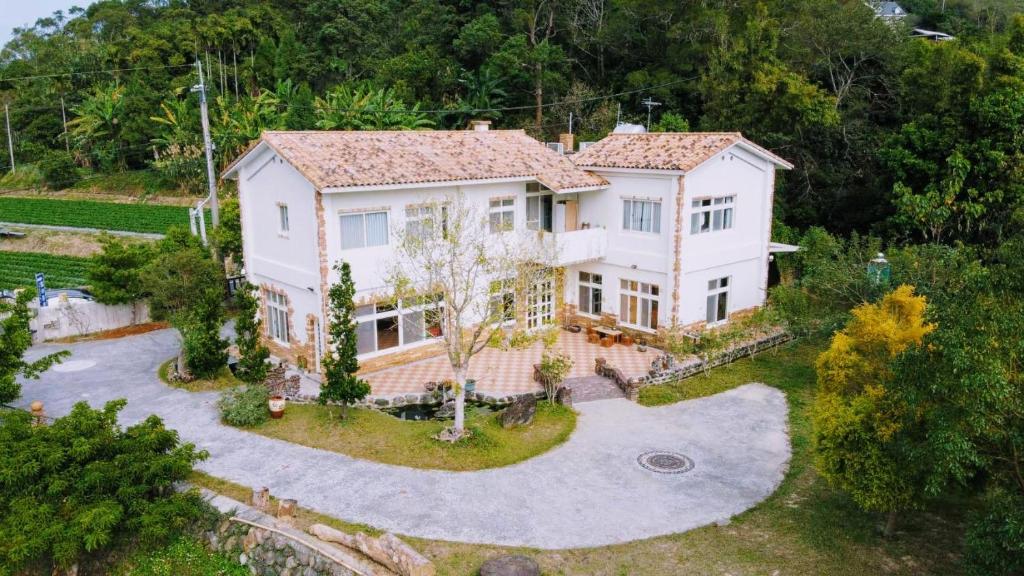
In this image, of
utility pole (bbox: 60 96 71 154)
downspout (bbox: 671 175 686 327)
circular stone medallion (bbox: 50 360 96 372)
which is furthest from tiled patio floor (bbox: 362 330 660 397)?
utility pole (bbox: 60 96 71 154)

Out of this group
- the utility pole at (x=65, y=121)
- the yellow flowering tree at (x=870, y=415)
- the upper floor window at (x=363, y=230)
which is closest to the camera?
the yellow flowering tree at (x=870, y=415)

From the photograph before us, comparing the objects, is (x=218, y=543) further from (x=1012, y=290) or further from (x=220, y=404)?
(x=1012, y=290)

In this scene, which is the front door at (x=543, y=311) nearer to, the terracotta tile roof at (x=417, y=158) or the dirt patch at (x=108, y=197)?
the terracotta tile roof at (x=417, y=158)

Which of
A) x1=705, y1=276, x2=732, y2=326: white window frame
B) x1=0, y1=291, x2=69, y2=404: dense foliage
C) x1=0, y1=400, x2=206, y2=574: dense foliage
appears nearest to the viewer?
x1=0, y1=400, x2=206, y2=574: dense foliage

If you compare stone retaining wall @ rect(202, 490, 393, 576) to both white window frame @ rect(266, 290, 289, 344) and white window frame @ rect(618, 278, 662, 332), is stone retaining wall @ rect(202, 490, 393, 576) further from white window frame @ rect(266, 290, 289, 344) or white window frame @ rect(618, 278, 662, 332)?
white window frame @ rect(618, 278, 662, 332)

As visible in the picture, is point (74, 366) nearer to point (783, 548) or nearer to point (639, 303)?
point (639, 303)

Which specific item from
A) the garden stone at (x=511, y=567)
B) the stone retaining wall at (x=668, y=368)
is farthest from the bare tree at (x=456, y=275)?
the garden stone at (x=511, y=567)
